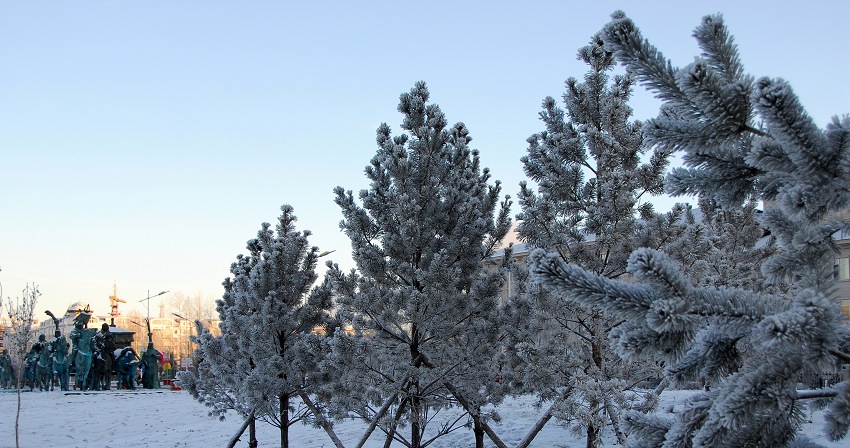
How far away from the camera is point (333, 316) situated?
12.2 metres

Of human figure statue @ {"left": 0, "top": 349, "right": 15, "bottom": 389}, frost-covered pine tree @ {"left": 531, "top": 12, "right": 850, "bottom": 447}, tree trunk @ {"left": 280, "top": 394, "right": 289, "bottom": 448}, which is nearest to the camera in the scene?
frost-covered pine tree @ {"left": 531, "top": 12, "right": 850, "bottom": 447}

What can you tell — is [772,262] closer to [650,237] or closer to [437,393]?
[650,237]

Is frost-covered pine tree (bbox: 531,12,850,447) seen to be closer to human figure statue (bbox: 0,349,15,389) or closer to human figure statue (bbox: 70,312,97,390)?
human figure statue (bbox: 70,312,97,390)

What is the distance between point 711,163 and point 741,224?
1746 cm

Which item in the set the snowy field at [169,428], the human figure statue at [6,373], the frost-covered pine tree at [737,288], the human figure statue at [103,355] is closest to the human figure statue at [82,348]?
the human figure statue at [103,355]

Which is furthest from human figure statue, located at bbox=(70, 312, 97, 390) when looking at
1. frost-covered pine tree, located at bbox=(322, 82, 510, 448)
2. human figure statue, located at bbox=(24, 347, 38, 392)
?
frost-covered pine tree, located at bbox=(322, 82, 510, 448)

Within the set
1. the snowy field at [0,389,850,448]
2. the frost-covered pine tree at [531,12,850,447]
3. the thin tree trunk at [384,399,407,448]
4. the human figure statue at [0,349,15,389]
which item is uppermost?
the human figure statue at [0,349,15,389]

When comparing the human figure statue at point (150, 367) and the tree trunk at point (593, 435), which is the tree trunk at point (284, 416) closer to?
the tree trunk at point (593, 435)

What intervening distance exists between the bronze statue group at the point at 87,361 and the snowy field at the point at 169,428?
7.75m

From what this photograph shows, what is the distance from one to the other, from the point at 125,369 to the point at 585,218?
31910 mm

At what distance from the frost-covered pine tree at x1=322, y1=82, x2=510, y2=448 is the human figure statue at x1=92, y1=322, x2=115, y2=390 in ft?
87.7

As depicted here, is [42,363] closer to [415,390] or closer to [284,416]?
[284,416]

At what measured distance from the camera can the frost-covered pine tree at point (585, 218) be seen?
8.84 metres

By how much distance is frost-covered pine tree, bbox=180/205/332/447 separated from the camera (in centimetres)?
1084
